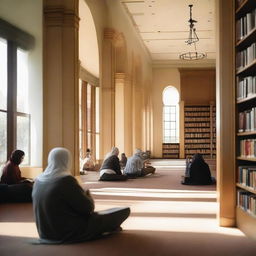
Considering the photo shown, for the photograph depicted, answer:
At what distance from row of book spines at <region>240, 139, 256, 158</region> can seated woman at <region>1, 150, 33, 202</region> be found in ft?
13.2

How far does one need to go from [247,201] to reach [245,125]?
2.97 ft

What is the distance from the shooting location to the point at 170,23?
19.6 meters

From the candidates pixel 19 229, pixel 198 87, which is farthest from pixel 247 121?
pixel 198 87

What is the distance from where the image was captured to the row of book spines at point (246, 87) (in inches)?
202

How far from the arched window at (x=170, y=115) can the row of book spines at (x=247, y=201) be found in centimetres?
2305

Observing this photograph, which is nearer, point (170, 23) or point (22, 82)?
point (22, 82)

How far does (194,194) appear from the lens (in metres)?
9.30

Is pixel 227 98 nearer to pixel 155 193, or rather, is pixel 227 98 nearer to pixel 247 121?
pixel 247 121

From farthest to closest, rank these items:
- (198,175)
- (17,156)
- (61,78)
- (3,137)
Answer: (198,175) < (61,78) < (3,137) < (17,156)

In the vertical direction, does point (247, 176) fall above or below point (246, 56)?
below

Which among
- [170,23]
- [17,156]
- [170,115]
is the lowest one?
[17,156]

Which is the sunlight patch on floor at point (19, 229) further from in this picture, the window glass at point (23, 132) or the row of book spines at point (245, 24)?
the window glass at point (23, 132)

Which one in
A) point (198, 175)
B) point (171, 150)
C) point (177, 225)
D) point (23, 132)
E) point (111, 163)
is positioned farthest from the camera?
point (171, 150)

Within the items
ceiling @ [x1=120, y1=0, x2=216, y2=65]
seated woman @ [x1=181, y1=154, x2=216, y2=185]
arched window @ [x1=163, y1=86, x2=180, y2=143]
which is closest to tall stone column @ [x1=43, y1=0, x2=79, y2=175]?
seated woman @ [x1=181, y1=154, x2=216, y2=185]
